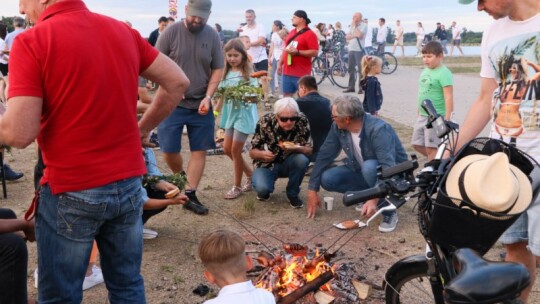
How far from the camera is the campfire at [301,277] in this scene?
370 centimetres

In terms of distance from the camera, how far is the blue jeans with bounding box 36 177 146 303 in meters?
2.41

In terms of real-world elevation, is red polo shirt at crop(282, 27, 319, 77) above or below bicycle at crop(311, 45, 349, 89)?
above

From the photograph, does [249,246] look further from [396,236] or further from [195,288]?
[396,236]

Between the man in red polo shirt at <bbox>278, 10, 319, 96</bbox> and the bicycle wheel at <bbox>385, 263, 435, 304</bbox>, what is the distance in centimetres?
619

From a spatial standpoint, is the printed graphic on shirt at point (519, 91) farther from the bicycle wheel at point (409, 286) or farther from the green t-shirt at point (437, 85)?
the green t-shirt at point (437, 85)

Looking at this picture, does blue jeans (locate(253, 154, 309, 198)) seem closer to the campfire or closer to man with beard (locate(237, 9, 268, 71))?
the campfire

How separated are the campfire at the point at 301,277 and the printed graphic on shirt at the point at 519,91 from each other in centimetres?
153

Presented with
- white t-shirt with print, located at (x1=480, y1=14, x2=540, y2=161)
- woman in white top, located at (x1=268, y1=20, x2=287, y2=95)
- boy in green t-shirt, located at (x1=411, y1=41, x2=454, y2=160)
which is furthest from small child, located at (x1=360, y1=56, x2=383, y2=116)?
woman in white top, located at (x1=268, y1=20, x2=287, y2=95)

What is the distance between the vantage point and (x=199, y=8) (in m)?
5.43

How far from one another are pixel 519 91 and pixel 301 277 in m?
1.87

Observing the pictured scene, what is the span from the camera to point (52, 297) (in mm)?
2514

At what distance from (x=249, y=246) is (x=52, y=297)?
2528 millimetres

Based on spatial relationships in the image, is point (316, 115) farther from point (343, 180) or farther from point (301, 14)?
point (301, 14)

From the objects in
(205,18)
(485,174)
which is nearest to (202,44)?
(205,18)
